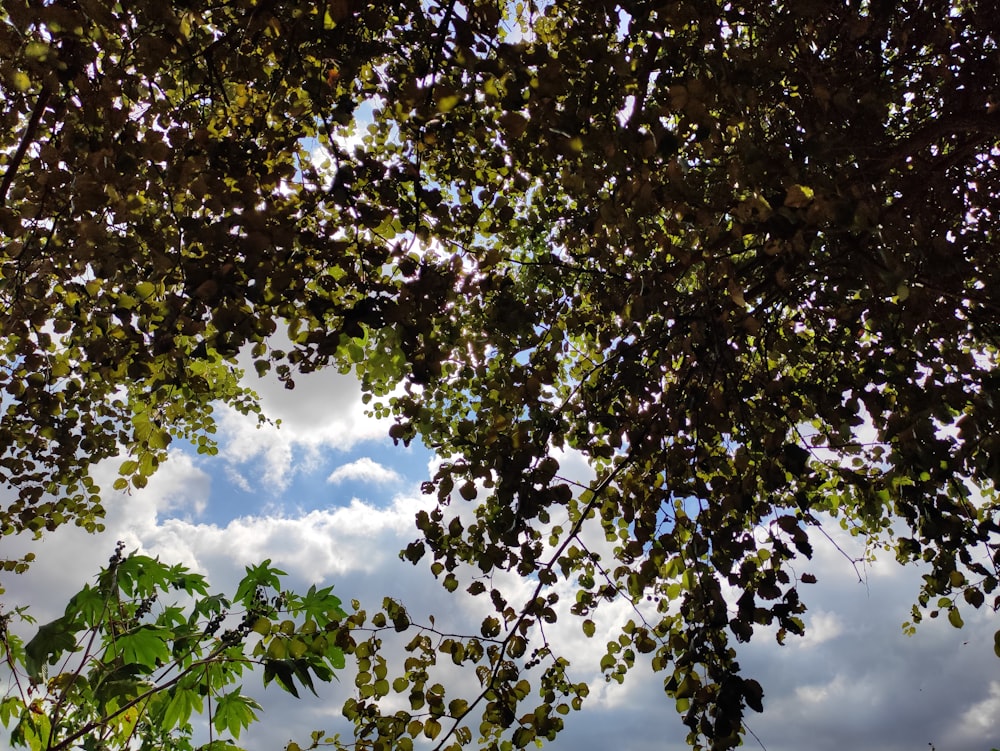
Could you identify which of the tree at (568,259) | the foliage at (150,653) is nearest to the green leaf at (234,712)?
the foliage at (150,653)

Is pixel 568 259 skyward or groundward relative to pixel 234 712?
skyward

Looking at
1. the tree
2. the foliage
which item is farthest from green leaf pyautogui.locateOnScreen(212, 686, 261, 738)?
the tree

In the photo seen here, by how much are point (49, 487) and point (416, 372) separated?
4.52 meters

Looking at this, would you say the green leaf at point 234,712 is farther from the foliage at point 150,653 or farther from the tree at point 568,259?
the tree at point 568,259

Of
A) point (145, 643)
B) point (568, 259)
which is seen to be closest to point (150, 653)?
point (145, 643)

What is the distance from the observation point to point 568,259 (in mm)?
4215

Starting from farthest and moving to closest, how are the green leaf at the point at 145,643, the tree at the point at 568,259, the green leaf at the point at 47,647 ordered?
the green leaf at the point at 145,643 → the green leaf at the point at 47,647 → the tree at the point at 568,259

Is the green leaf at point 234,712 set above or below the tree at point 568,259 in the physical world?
below

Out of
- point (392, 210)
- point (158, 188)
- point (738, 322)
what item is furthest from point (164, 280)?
point (738, 322)

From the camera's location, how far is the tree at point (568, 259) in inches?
88.3

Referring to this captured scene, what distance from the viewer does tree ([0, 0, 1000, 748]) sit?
88.3 inches

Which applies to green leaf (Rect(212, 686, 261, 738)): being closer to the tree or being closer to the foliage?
the foliage

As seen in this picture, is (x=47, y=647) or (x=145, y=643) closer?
(x=47, y=647)

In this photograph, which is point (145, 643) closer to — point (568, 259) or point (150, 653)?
point (150, 653)
